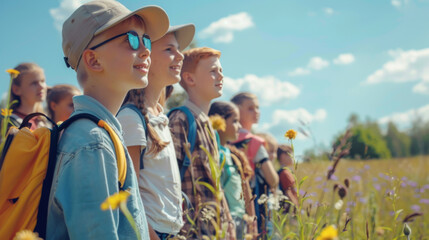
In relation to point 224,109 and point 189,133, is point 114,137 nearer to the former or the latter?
point 189,133

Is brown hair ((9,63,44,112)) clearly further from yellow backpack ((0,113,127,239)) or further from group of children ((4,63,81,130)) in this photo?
yellow backpack ((0,113,127,239))

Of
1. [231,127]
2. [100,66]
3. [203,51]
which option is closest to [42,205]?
[100,66]

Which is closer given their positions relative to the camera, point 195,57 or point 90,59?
point 90,59

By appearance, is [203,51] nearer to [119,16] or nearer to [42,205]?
[119,16]

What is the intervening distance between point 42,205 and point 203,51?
2.04 m

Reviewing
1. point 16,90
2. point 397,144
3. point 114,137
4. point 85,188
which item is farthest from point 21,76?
point 397,144

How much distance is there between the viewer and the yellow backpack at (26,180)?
1360 millimetres

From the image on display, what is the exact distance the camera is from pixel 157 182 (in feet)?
7.27

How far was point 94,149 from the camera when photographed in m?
1.42

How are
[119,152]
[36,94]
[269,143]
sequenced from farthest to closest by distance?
[269,143]
[36,94]
[119,152]

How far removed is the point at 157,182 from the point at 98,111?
706 mm

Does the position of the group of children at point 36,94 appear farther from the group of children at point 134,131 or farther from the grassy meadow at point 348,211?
the grassy meadow at point 348,211

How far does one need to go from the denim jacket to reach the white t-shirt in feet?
2.02

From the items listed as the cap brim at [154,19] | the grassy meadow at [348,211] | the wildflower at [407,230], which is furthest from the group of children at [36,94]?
the wildflower at [407,230]
